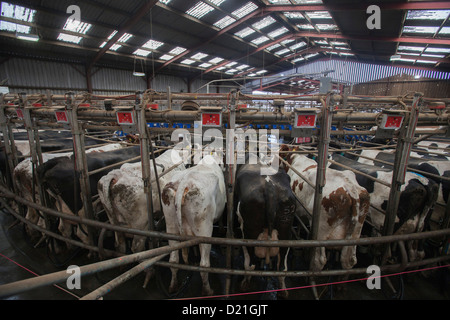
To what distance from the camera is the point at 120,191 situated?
329 cm

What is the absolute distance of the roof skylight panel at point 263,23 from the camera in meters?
12.8

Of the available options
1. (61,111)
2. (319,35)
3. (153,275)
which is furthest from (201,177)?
(319,35)

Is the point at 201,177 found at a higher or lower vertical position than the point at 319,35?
lower

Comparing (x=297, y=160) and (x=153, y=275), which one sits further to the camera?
(x=297, y=160)

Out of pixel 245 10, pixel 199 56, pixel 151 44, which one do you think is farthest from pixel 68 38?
pixel 245 10

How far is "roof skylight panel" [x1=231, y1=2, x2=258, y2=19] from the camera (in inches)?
435

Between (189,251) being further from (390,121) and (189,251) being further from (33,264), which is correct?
(390,121)

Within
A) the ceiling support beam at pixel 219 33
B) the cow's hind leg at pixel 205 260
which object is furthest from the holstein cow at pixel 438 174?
the ceiling support beam at pixel 219 33

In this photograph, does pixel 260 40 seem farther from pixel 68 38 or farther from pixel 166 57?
pixel 68 38

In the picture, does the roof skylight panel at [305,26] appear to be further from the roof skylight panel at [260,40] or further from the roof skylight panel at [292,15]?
the roof skylight panel at [260,40]

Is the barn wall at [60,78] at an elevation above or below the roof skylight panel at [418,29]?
below

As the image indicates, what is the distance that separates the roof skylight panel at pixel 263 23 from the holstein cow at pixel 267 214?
13197mm

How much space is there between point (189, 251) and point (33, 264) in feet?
9.41

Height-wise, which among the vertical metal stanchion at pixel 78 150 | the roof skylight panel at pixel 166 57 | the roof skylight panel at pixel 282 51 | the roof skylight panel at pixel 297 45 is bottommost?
the vertical metal stanchion at pixel 78 150
